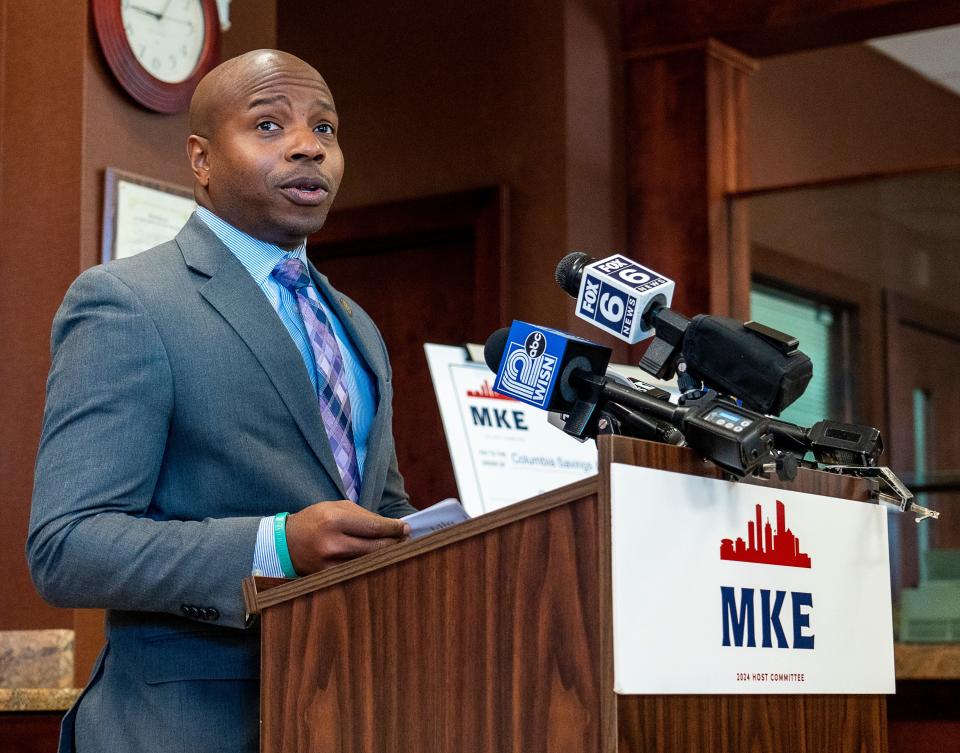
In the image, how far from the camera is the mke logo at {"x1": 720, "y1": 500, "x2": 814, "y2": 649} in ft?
4.04

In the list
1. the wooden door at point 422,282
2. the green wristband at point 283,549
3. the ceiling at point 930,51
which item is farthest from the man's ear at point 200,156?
the ceiling at point 930,51

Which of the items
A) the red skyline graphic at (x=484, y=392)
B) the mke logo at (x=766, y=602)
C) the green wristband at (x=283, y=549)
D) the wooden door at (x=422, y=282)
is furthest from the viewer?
the wooden door at (x=422, y=282)

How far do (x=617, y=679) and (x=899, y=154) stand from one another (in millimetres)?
6416

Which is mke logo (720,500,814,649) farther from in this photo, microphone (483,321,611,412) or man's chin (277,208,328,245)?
man's chin (277,208,328,245)

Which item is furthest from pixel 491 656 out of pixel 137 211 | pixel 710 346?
pixel 137 211

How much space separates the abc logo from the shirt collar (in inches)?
17.5

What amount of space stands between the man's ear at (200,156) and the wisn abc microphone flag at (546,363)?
554 millimetres

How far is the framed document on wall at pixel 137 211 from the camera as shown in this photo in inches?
123

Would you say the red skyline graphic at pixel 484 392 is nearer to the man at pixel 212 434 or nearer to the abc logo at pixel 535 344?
the man at pixel 212 434

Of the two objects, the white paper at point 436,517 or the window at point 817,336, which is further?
the window at point 817,336

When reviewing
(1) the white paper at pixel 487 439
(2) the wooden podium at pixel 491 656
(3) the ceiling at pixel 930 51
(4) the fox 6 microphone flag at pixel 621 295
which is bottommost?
(2) the wooden podium at pixel 491 656

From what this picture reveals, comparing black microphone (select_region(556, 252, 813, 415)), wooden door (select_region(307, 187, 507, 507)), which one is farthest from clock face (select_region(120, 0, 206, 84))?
black microphone (select_region(556, 252, 813, 415))

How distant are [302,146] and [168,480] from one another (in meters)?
0.41

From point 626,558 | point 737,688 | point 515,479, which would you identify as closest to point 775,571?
point 737,688
